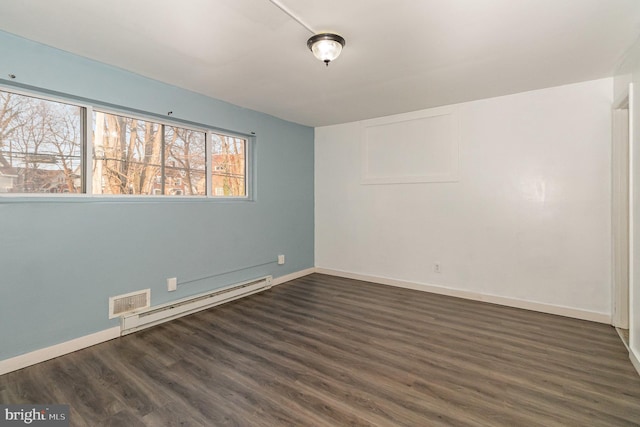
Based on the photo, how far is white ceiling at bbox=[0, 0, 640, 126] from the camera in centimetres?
192

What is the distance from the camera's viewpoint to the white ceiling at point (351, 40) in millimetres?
1918

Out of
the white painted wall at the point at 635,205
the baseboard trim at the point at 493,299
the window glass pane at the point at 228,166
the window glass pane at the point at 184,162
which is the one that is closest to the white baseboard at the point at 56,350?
the window glass pane at the point at 184,162

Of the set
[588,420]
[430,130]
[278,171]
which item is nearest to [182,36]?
Answer: [278,171]

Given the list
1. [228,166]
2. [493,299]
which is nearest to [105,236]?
[228,166]

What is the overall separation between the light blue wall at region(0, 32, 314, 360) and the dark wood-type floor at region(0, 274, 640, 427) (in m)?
0.42

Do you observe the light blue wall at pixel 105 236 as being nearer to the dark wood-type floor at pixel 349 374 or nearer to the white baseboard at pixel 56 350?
the white baseboard at pixel 56 350

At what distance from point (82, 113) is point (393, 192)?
3.77 m

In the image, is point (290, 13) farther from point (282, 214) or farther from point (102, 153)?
point (282, 214)

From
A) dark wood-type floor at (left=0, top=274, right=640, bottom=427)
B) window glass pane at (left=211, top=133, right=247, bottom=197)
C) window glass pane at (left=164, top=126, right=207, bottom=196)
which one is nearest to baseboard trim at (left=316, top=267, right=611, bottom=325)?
dark wood-type floor at (left=0, top=274, right=640, bottom=427)

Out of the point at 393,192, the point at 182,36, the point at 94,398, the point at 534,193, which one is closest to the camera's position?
the point at 94,398

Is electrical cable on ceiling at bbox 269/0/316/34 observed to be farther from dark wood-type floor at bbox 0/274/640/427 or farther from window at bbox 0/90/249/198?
dark wood-type floor at bbox 0/274/640/427

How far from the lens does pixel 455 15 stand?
200cm

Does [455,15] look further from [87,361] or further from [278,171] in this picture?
[87,361]

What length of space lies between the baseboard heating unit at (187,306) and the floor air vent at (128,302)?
6 cm
